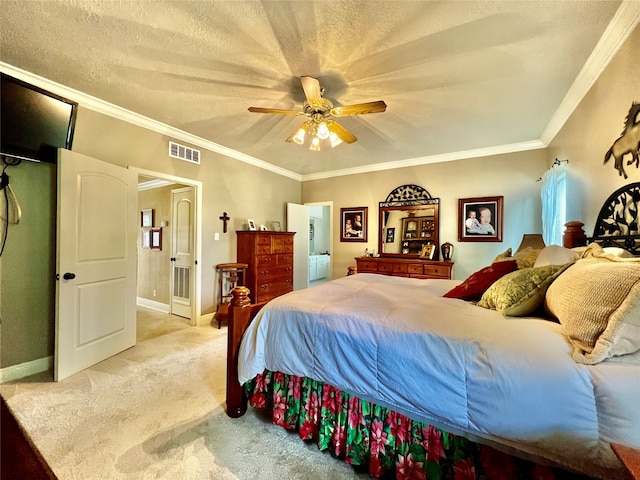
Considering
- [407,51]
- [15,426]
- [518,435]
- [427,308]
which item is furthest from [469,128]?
[15,426]

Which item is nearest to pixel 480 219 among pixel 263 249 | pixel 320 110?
pixel 320 110

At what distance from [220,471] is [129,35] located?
109 inches

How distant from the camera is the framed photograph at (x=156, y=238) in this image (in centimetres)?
442

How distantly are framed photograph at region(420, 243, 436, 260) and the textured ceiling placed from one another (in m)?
1.91

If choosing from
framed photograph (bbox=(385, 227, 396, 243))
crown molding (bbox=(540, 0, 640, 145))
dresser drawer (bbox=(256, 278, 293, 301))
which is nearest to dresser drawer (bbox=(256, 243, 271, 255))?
dresser drawer (bbox=(256, 278, 293, 301))

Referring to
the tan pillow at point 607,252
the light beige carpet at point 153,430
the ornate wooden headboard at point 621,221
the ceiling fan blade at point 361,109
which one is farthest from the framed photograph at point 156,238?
the ornate wooden headboard at point 621,221

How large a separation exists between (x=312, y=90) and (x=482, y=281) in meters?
1.87

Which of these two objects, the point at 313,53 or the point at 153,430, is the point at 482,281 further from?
the point at 153,430

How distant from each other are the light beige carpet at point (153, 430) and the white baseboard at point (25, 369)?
0.34 ft

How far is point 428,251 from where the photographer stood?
4172 millimetres

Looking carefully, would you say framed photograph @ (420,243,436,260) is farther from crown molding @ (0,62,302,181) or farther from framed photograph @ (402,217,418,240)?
crown molding @ (0,62,302,181)

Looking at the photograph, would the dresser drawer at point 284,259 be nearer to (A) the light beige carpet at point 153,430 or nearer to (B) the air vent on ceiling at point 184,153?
(B) the air vent on ceiling at point 184,153

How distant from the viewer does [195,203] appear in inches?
142

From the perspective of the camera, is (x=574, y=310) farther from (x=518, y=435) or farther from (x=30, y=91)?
(x=30, y=91)
